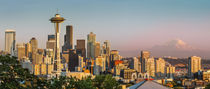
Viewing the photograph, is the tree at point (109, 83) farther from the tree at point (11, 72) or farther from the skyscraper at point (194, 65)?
the skyscraper at point (194, 65)

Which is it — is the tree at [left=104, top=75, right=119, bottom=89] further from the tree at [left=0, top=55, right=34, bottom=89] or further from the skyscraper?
the skyscraper

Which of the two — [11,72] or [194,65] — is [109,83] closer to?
[11,72]

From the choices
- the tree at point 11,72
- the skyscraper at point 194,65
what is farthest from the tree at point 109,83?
the skyscraper at point 194,65

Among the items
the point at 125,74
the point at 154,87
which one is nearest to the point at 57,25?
the point at 125,74

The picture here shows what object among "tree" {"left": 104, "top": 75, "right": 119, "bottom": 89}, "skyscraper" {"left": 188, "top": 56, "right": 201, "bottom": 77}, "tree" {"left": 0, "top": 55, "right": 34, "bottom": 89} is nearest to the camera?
"tree" {"left": 0, "top": 55, "right": 34, "bottom": 89}

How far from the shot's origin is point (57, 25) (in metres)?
127

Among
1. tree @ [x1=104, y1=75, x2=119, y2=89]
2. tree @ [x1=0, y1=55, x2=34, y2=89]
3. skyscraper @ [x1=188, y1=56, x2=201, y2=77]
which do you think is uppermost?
tree @ [x1=0, y1=55, x2=34, y2=89]

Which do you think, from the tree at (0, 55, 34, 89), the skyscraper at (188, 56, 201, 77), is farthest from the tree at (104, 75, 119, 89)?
the skyscraper at (188, 56, 201, 77)

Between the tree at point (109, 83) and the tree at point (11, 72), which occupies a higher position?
the tree at point (11, 72)

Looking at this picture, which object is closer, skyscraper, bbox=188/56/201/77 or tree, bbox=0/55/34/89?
tree, bbox=0/55/34/89

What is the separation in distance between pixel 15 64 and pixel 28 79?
828 millimetres

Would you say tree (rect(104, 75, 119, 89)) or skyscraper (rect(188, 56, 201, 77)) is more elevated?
tree (rect(104, 75, 119, 89))

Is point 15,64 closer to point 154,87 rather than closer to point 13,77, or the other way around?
point 13,77

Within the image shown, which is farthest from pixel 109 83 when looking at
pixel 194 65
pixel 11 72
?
pixel 194 65
